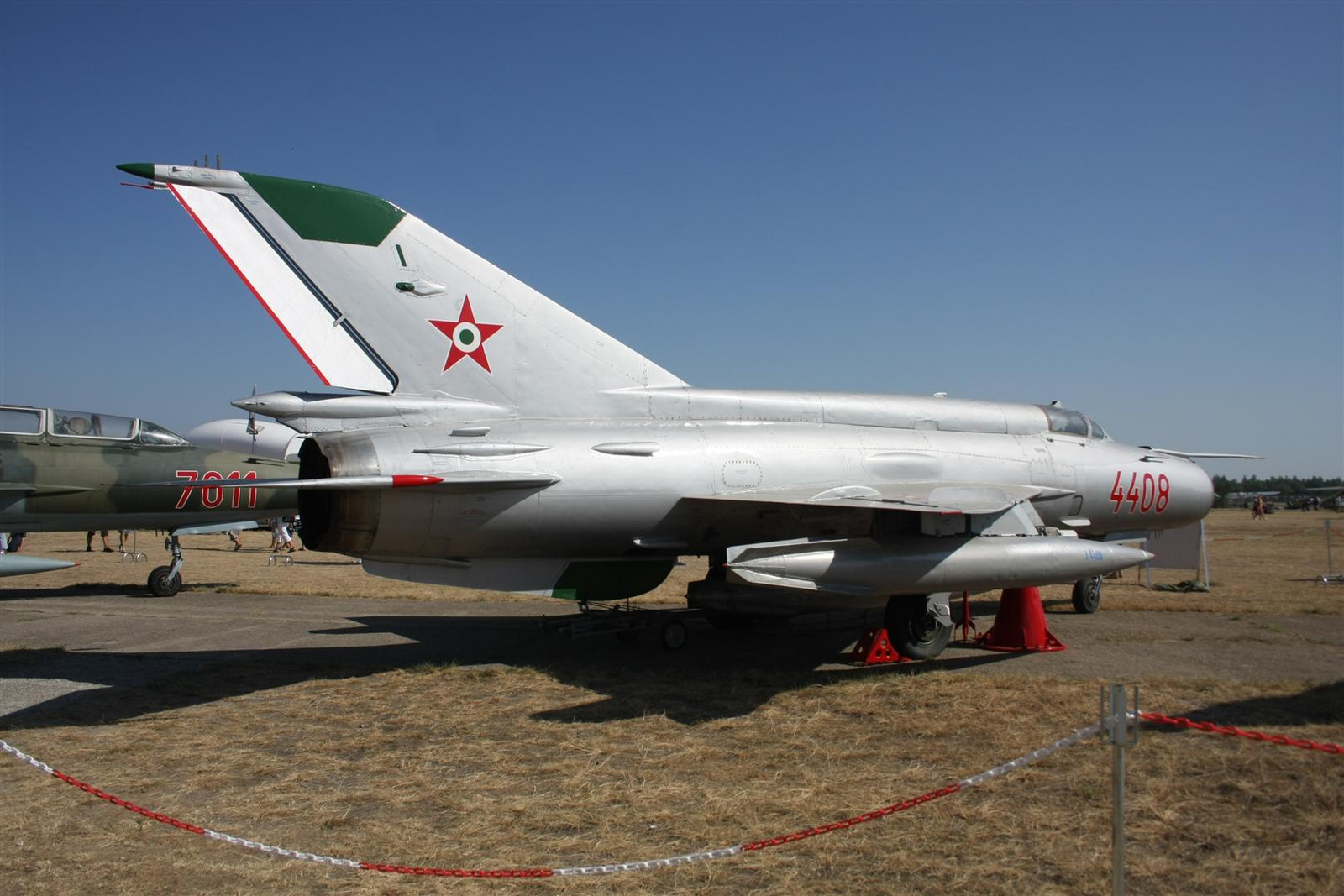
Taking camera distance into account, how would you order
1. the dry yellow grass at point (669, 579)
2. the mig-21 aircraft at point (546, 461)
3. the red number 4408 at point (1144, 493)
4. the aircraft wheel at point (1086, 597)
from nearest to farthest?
the mig-21 aircraft at point (546, 461)
the red number 4408 at point (1144, 493)
the aircraft wheel at point (1086, 597)
the dry yellow grass at point (669, 579)

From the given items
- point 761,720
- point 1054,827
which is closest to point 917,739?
point 761,720

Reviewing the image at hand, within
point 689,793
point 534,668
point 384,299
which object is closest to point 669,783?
point 689,793

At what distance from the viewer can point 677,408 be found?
845 centimetres

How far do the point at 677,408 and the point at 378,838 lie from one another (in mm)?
4886

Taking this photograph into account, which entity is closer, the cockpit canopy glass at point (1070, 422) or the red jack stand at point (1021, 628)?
the red jack stand at point (1021, 628)

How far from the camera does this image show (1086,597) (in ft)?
39.0

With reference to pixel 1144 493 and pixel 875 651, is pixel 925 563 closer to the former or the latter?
pixel 875 651

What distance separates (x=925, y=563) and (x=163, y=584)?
1203cm

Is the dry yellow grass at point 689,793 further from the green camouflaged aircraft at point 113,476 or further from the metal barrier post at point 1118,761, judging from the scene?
the green camouflaged aircraft at point 113,476

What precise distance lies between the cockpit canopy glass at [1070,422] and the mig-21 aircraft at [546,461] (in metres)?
1.98

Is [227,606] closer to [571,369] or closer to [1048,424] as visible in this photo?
[571,369]

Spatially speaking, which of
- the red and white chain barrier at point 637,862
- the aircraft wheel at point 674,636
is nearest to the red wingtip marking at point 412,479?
the red and white chain barrier at point 637,862

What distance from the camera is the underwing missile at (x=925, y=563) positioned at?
6729 millimetres

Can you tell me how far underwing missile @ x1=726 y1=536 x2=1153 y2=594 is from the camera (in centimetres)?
673
